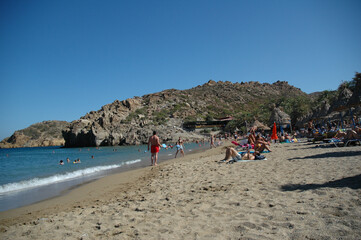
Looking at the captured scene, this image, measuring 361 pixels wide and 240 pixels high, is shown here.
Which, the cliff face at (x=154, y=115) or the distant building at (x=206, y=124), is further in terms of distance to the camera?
the distant building at (x=206, y=124)

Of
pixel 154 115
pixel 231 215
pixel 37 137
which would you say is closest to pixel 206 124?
pixel 154 115

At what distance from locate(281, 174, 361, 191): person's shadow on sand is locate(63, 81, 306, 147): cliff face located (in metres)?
57.9

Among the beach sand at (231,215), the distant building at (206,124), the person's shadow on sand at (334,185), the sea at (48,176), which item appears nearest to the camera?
the beach sand at (231,215)

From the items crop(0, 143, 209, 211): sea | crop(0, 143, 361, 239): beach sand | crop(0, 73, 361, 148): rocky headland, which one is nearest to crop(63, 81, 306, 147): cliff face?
crop(0, 73, 361, 148): rocky headland

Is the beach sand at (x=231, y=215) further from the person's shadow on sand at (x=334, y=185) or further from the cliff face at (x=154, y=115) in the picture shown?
Answer: the cliff face at (x=154, y=115)

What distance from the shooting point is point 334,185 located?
12.0 feet

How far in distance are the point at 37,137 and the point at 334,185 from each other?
149727 millimetres

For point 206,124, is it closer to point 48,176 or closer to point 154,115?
point 154,115

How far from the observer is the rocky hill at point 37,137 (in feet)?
383

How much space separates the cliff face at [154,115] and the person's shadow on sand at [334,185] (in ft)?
190

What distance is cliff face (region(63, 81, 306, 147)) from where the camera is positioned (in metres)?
62.1

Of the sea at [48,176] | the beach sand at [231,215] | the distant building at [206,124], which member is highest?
the distant building at [206,124]

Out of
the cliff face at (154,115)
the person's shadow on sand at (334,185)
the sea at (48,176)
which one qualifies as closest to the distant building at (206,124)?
the cliff face at (154,115)

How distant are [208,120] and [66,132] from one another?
48641 mm
